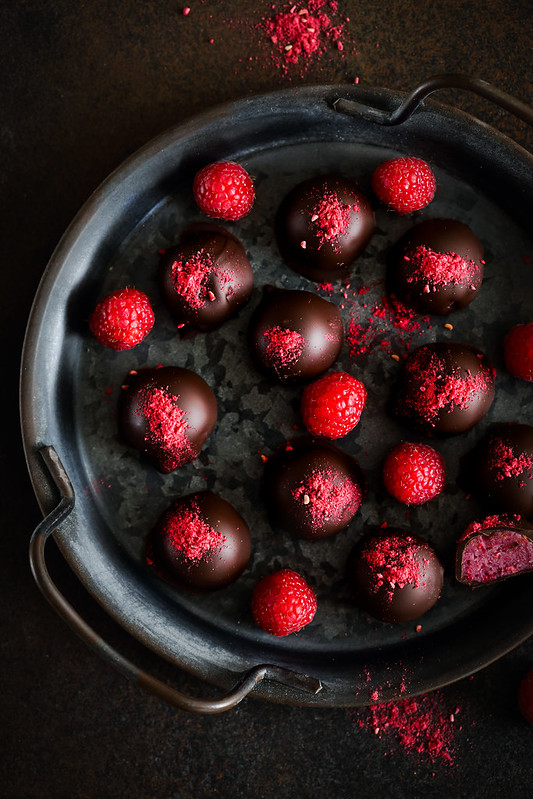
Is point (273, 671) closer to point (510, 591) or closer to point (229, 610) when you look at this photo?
point (229, 610)

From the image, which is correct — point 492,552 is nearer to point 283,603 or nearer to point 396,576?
point 396,576

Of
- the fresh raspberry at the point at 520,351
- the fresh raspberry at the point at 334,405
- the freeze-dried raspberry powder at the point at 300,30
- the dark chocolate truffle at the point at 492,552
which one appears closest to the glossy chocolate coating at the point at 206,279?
the fresh raspberry at the point at 334,405

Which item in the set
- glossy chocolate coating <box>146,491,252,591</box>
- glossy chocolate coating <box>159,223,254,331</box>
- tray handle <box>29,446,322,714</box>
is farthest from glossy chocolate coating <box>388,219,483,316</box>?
tray handle <box>29,446,322,714</box>

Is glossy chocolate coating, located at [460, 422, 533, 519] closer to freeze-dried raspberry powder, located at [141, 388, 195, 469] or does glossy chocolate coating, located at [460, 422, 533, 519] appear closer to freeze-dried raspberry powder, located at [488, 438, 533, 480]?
freeze-dried raspberry powder, located at [488, 438, 533, 480]

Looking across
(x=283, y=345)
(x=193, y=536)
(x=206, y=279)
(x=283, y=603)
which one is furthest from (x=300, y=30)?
(x=283, y=603)

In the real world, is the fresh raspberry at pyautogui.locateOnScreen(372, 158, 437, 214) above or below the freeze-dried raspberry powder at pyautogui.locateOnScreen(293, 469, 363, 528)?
above
